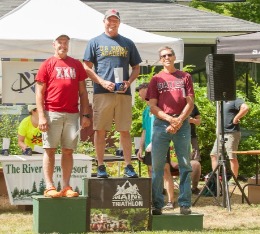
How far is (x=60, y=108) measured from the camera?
394 inches

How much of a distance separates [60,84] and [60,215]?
1405 mm

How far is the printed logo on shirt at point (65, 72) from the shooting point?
1004cm

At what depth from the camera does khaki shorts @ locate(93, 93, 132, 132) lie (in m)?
10.1

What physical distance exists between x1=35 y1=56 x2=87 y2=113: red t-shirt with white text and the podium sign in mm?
854

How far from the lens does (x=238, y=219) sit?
38.3ft

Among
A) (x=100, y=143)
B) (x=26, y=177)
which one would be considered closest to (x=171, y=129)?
(x=100, y=143)

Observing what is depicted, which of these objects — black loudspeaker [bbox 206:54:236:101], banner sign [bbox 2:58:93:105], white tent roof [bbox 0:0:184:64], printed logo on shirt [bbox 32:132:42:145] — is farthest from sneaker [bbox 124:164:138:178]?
banner sign [bbox 2:58:93:105]

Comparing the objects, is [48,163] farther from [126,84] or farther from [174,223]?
[174,223]

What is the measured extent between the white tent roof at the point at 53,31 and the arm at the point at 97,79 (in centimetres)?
213

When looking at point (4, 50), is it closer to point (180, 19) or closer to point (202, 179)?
point (202, 179)

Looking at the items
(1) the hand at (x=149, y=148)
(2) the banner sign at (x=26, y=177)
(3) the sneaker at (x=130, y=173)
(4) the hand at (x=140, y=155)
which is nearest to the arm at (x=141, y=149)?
(4) the hand at (x=140, y=155)

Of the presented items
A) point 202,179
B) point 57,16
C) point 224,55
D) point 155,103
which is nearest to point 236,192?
point 202,179

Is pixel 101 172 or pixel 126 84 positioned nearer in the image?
pixel 126 84

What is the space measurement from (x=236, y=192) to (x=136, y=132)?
7.53 feet
